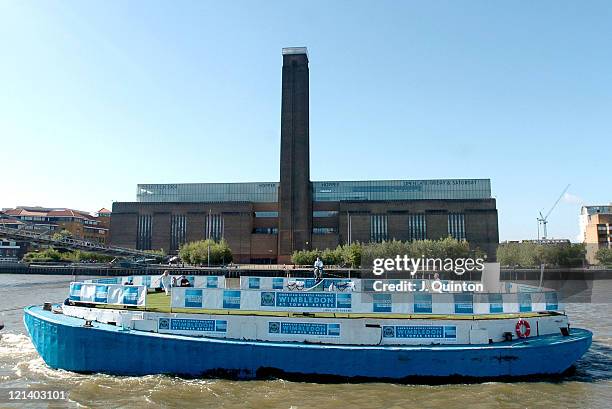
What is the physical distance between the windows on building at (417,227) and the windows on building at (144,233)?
54.2 metres

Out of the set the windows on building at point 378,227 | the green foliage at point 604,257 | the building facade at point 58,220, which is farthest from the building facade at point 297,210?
the building facade at point 58,220

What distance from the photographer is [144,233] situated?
99.1m

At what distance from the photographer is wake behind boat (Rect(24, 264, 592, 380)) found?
13.0 metres

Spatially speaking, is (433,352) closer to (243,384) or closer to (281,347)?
(281,347)

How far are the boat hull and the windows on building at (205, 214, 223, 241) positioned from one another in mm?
82586

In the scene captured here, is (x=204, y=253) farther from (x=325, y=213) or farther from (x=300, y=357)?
(x=300, y=357)

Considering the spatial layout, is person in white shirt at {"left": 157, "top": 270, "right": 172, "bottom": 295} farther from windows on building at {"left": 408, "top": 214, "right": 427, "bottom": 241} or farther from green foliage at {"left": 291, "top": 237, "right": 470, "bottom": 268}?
windows on building at {"left": 408, "top": 214, "right": 427, "bottom": 241}

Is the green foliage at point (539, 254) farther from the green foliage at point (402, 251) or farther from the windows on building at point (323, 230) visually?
the windows on building at point (323, 230)

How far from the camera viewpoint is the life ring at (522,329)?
45.2ft

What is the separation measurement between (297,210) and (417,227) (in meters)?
23.9

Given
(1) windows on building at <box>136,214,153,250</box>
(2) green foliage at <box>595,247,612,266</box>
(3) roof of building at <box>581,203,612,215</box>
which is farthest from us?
(3) roof of building at <box>581,203,612,215</box>

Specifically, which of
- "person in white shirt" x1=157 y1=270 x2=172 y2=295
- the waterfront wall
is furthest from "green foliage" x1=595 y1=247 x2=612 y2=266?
"person in white shirt" x1=157 y1=270 x2=172 y2=295

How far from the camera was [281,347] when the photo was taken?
1316 centimetres

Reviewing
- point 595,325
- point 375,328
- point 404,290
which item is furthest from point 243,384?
point 595,325
